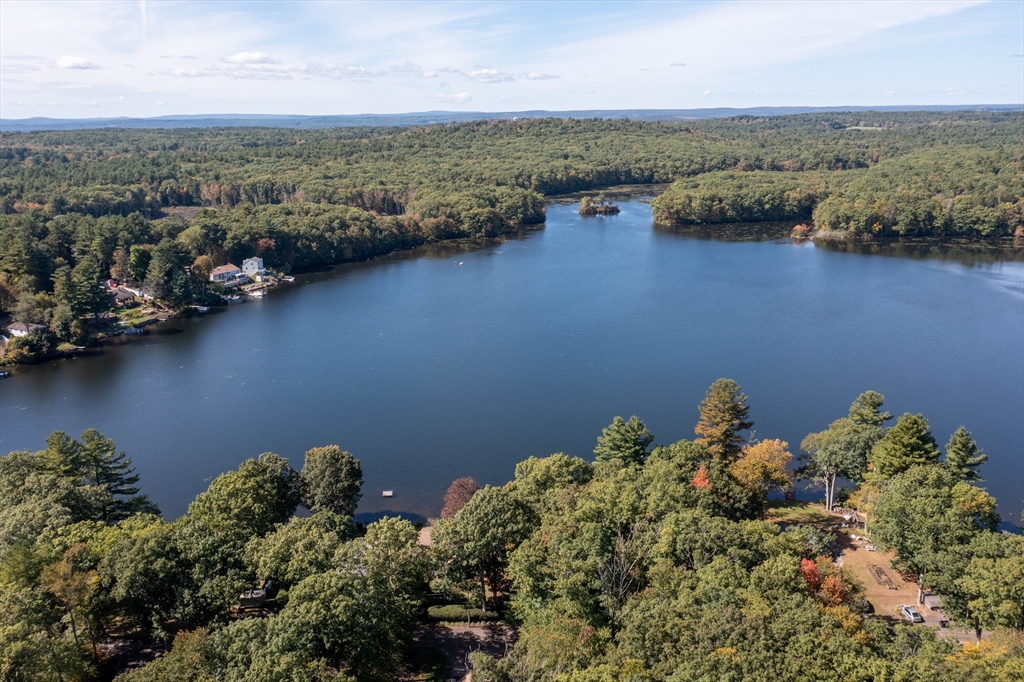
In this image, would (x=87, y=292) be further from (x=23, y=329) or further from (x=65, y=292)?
(x=23, y=329)

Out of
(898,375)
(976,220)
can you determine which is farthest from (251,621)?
(976,220)

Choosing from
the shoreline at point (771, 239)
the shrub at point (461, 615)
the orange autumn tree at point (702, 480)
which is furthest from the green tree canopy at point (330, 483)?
the shoreline at point (771, 239)

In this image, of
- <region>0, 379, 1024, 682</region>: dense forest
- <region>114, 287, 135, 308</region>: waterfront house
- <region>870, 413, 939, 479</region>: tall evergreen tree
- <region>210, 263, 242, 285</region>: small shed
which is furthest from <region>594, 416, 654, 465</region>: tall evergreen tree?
<region>210, 263, 242, 285</region>: small shed

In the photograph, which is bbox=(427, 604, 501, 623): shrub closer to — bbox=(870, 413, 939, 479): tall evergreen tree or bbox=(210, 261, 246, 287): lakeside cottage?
bbox=(870, 413, 939, 479): tall evergreen tree

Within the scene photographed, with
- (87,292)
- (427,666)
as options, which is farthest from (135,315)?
(427,666)

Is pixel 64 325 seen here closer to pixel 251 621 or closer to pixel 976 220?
pixel 251 621

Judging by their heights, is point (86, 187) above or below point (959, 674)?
above

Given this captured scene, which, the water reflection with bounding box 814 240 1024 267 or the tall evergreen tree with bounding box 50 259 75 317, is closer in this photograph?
the tall evergreen tree with bounding box 50 259 75 317

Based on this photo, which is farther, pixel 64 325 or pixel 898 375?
pixel 64 325
